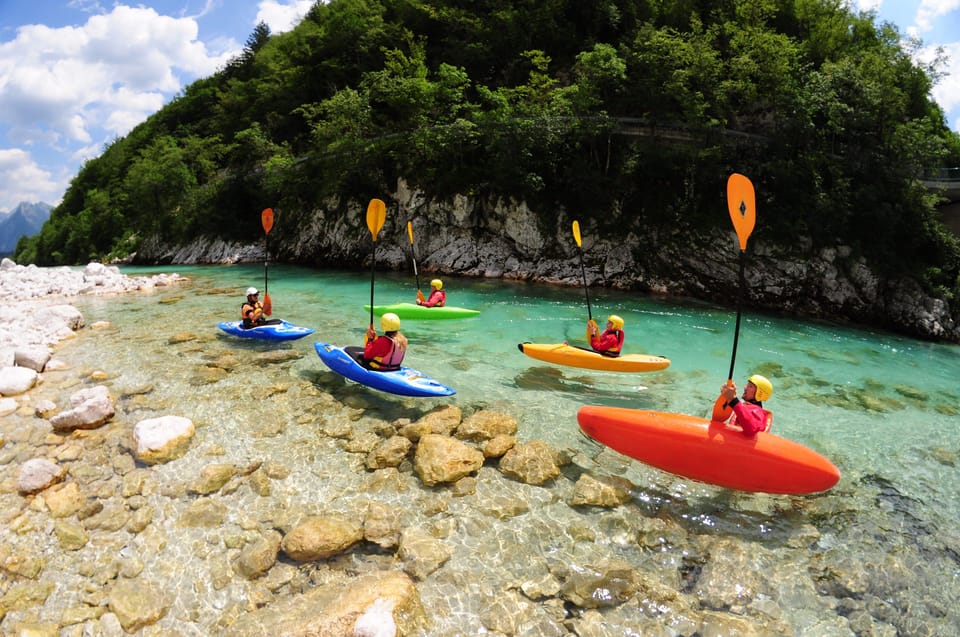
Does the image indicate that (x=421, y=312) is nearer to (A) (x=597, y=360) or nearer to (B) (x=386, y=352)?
(B) (x=386, y=352)

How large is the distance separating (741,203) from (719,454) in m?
3.18

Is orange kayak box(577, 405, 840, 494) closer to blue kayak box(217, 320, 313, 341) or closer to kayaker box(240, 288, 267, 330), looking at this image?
blue kayak box(217, 320, 313, 341)

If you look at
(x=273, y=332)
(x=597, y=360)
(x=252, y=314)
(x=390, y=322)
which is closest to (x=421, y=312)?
(x=273, y=332)

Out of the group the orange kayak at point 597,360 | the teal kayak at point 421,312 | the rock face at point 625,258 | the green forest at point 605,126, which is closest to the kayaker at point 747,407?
the orange kayak at point 597,360

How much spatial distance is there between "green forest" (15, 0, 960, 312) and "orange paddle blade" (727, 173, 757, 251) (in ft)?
44.6

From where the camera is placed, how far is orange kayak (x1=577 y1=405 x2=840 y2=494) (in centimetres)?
452

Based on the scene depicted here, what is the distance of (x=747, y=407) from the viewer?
482 cm

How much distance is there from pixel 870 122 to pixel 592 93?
10.5 m

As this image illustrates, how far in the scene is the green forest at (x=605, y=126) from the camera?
1644 centimetres

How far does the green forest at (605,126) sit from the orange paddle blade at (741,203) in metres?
13.6

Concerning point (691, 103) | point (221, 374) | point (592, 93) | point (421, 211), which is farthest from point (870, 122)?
point (221, 374)

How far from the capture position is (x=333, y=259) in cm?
2562

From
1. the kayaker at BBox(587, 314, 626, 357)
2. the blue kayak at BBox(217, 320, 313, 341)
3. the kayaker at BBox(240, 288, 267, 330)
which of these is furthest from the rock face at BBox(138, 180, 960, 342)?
the kayaker at BBox(240, 288, 267, 330)

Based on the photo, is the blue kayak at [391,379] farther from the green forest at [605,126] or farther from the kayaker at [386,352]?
the green forest at [605,126]
